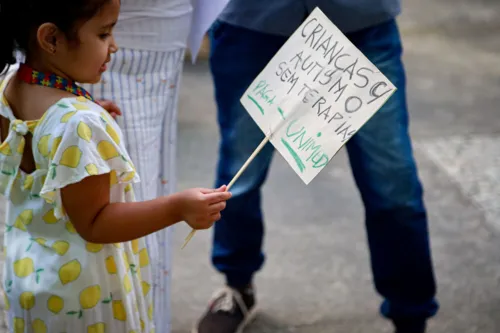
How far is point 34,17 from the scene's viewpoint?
48.6 inches

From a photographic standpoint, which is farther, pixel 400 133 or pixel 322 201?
pixel 322 201

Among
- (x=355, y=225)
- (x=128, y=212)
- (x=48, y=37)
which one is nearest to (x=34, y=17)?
(x=48, y=37)

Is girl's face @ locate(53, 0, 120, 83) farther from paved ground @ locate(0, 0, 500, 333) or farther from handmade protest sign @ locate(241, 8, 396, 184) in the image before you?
paved ground @ locate(0, 0, 500, 333)

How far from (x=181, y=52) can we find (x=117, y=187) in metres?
0.44

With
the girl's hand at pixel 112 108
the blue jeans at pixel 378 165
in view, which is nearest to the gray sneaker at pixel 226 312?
the blue jeans at pixel 378 165

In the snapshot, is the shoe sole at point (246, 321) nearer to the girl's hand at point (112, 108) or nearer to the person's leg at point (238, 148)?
the person's leg at point (238, 148)

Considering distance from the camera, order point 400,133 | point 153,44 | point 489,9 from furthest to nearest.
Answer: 1. point 489,9
2. point 400,133
3. point 153,44

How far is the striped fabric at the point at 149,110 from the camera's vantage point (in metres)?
1.63

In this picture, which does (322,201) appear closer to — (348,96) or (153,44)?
(153,44)

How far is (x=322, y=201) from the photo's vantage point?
3.06 meters

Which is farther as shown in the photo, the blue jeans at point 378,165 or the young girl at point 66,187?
the blue jeans at point 378,165

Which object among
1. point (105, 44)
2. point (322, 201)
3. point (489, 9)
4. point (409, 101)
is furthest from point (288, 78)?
point (489, 9)

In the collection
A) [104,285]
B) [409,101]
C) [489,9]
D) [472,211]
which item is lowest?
[489,9]

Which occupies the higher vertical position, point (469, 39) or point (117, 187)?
point (117, 187)
